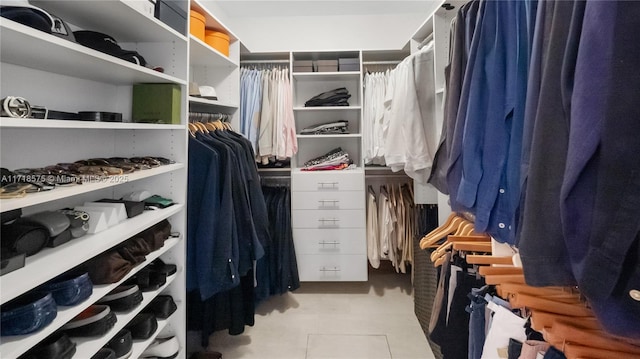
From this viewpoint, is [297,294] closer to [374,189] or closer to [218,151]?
[374,189]

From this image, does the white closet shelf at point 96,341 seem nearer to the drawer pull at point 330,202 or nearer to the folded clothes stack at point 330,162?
the drawer pull at point 330,202

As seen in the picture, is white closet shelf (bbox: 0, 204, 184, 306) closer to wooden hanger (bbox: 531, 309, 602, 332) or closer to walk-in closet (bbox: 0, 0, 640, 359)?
walk-in closet (bbox: 0, 0, 640, 359)

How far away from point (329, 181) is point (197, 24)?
4.63 feet

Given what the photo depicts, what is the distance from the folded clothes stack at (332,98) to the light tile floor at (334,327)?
1.58m

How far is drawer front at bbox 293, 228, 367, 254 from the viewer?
265 centimetres

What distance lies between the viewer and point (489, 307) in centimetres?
100

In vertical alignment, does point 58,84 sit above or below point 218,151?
above

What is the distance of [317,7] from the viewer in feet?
9.13

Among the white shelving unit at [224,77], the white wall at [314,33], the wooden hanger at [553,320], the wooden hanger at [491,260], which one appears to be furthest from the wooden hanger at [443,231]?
the white wall at [314,33]

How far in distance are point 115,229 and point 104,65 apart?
0.60 metres

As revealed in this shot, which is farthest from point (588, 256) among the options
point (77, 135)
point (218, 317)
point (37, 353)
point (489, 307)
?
point (218, 317)

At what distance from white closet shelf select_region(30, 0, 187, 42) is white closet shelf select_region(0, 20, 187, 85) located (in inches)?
7.5

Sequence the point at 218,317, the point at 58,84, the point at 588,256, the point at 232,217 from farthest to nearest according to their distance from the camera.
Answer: the point at 218,317 < the point at 232,217 < the point at 58,84 < the point at 588,256

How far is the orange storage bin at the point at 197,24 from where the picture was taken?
1.87 metres
